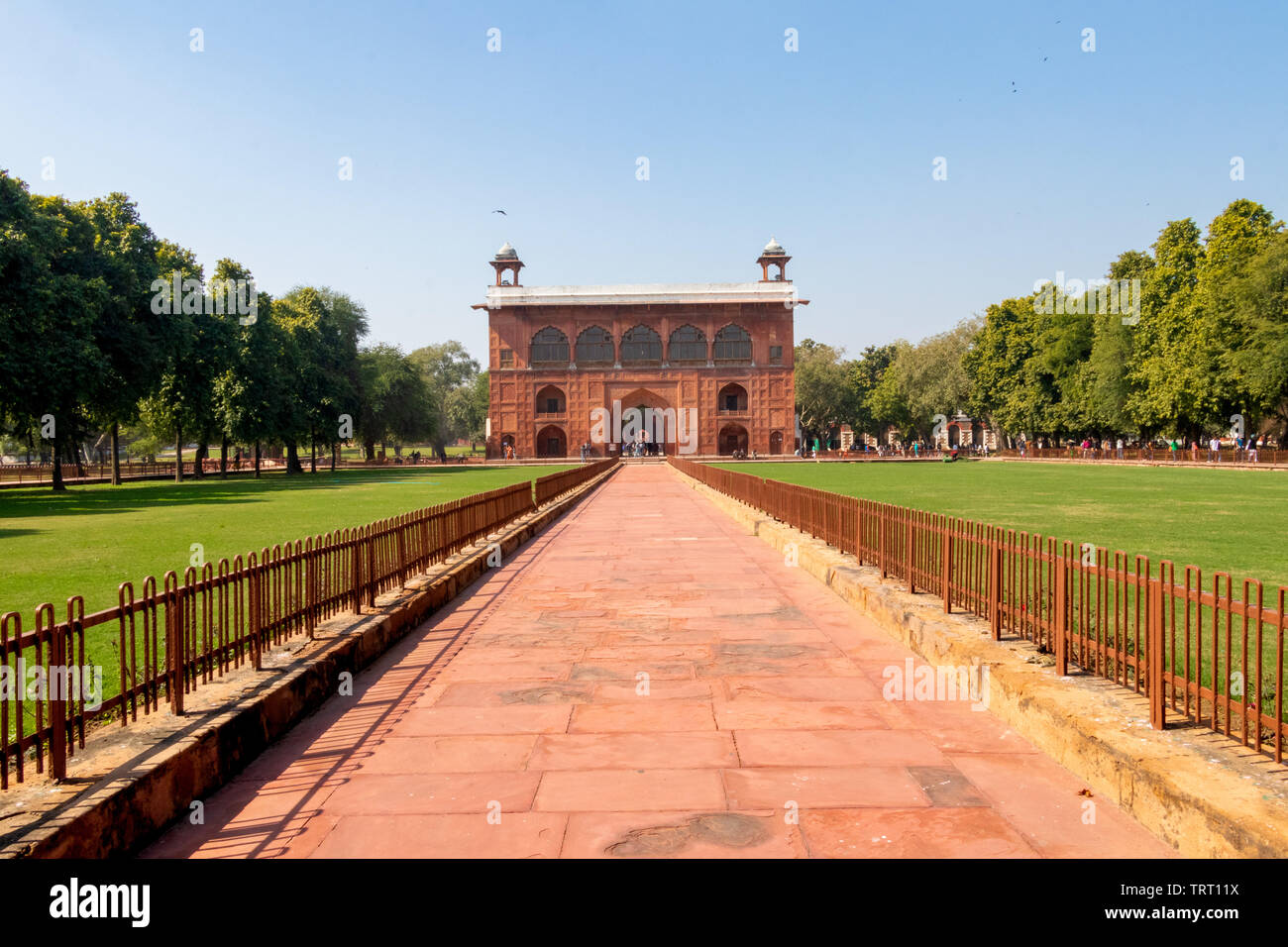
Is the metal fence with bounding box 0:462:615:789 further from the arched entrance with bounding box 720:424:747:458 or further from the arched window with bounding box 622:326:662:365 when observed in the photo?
the arched entrance with bounding box 720:424:747:458

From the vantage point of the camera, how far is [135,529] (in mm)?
15789

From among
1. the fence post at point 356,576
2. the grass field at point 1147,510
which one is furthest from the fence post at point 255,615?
the grass field at point 1147,510

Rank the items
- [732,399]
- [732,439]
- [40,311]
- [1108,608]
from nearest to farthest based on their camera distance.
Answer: [1108,608], [40,311], [732,399], [732,439]

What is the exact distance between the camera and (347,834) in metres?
3.52

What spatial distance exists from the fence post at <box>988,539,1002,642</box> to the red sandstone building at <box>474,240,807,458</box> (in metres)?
62.3

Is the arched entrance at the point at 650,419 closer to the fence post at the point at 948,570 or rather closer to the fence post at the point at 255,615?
the fence post at the point at 948,570

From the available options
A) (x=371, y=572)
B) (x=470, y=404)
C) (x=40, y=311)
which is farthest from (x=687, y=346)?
(x=371, y=572)

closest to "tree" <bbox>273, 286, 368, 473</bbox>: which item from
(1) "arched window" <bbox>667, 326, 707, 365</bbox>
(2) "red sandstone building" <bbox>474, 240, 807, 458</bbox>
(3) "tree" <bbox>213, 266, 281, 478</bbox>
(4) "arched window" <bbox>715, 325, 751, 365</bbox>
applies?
(3) "tree" <bbox>213, 266, 281, 478</bbox>

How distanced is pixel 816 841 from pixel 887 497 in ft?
63.0

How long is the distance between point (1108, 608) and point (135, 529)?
15.6 metres

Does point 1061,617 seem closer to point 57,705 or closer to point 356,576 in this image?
point 57,705
